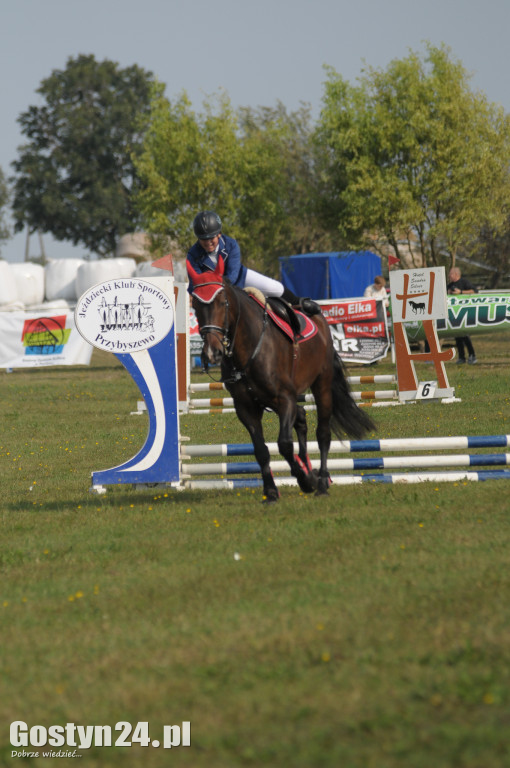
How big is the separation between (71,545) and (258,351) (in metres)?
2.24

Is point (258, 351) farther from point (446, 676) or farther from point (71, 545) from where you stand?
point (446, 676)

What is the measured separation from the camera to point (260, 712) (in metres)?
3.43

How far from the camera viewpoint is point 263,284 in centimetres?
840

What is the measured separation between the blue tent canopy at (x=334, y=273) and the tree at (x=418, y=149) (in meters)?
6.22

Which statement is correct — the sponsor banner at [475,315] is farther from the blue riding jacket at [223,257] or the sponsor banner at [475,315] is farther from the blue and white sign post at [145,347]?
the blue riding jacket at [223,257]

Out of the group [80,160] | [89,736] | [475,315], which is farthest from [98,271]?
[89,736]

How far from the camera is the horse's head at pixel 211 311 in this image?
22.9 ft

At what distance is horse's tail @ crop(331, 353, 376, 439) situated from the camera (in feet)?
29.5

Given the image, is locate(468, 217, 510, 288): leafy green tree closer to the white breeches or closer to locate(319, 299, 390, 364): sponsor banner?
locate(319, 299, 390, 364): sponsor banner

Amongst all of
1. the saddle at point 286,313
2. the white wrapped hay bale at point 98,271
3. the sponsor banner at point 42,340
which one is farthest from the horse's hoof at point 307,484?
the white wrapped hay bale at point 98,271

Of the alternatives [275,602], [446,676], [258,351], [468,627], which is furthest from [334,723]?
[258,351]

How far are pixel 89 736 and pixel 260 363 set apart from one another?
4.49 meters

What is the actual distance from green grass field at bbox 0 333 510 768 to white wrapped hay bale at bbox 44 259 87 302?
114ft

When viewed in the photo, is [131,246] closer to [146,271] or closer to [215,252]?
[146,271]
